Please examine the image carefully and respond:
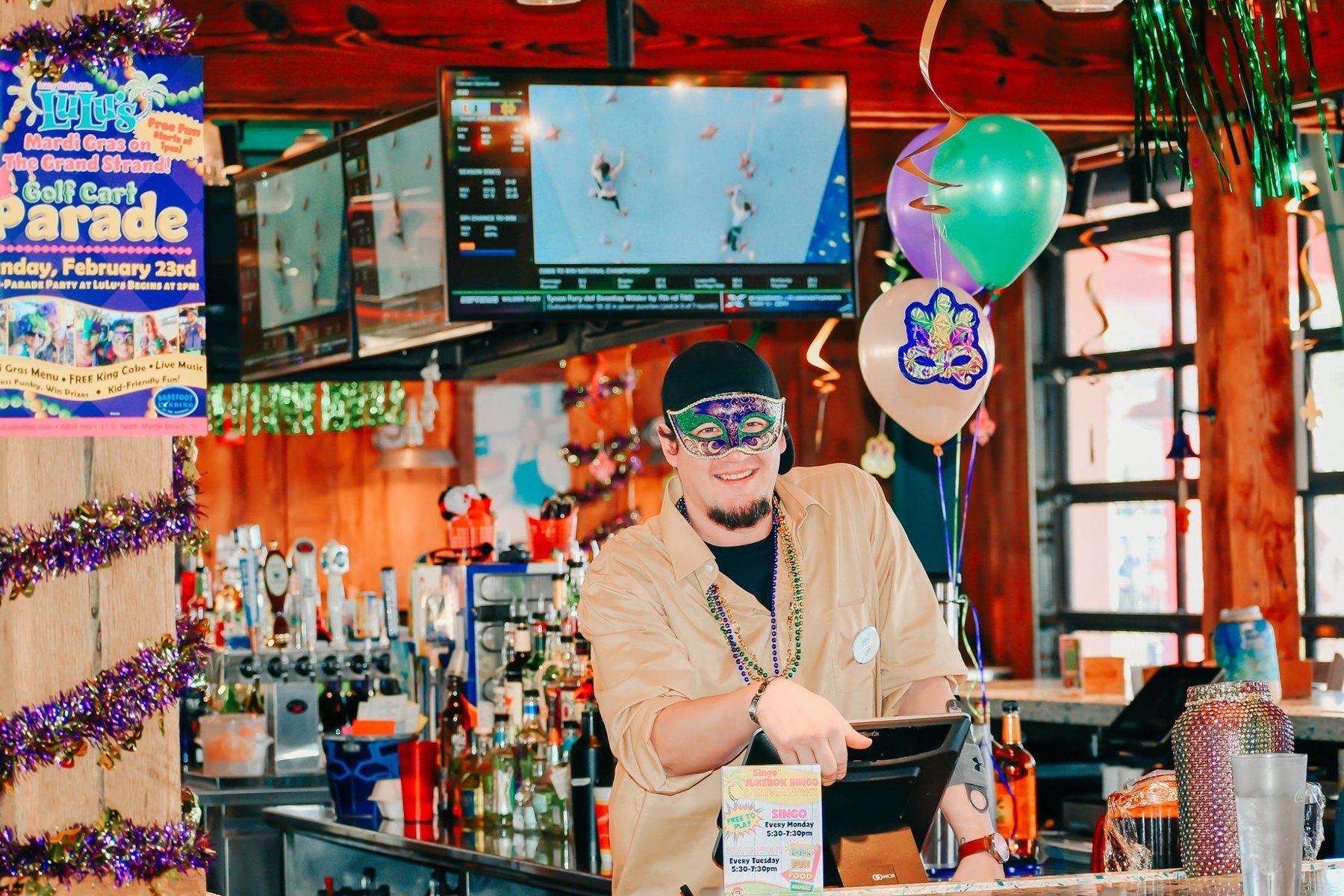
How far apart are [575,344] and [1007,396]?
3496 mm

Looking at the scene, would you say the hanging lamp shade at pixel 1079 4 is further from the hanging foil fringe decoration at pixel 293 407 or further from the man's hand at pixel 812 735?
the hanging foil fringe decoration at pixel 293 407

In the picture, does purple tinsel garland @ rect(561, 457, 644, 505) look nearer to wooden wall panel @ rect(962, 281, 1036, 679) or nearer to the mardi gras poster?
wooden wall panel @ rect(962, 281, 1036, 679)

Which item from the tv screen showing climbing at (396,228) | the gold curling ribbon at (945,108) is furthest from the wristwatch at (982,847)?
the tv screen showing climbing at (396,228)

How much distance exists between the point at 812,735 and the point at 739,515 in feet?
2.28

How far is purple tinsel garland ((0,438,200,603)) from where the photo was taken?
8.57 ft

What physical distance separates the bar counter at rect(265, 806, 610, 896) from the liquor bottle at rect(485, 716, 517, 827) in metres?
0.09

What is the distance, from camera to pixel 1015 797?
350 centimetres

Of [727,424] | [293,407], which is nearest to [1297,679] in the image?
[727,424]

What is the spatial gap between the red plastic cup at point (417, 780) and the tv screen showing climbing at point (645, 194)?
1084mm

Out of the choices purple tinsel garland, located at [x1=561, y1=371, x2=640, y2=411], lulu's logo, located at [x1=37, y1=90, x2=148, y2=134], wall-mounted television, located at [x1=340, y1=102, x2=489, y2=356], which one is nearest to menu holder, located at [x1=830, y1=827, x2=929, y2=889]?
lulu's logo, located at [x1=37, y1=90, x2=148, y2=134]

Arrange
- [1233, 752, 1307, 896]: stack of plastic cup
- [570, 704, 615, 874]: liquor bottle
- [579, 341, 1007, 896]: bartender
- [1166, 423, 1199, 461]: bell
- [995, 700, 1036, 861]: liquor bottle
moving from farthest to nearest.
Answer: [1166, 423, 1199, 461]: bell
[570, 704, 615, 874]: liquor bottle
[995, 700, 1036, 861]: liquor bottle
[579, 341, 1007, 896]: bartender
[1233, 752, 1307, 896]: stack of plastic cup

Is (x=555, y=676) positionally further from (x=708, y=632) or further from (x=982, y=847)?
(x=982, y=847)

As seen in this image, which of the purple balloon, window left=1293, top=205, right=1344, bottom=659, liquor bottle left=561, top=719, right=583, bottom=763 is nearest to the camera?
liquor bottle left=561, top=719, right=583, bottom=763

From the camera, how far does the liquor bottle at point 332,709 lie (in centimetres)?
559
